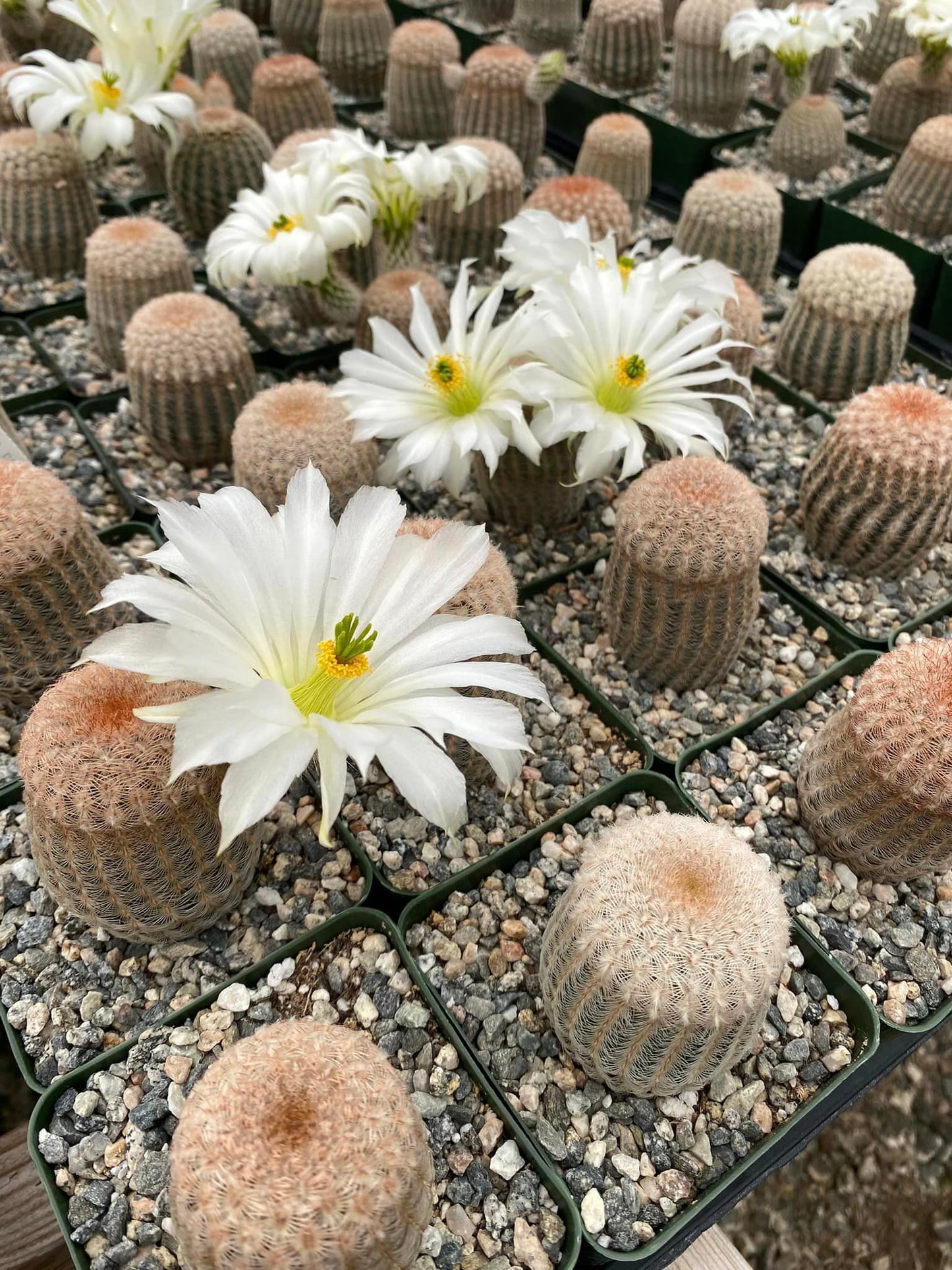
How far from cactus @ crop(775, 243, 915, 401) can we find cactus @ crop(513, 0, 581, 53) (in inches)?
69.5

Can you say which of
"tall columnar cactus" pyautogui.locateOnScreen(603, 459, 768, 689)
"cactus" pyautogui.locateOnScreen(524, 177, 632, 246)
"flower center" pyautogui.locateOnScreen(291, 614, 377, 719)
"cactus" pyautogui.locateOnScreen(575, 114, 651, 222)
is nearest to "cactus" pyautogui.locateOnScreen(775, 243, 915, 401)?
"cactus" pyautogui.locateOnScreen(524, 177, 632, 246)

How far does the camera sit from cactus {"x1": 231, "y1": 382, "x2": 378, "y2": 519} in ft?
4.84

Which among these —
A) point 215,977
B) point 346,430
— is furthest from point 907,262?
point 215,977

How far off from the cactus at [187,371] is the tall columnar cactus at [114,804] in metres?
0.83

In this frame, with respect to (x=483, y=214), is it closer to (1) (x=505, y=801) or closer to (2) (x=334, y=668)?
(1) (x=505, y=801)

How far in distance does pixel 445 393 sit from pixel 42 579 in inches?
25.6

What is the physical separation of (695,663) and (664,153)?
1965 mm

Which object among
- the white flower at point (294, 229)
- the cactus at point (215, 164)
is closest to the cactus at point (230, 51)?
the cactus at point (215, 164)

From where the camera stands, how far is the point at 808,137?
2.64 m

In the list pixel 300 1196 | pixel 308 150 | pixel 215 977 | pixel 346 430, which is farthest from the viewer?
pixel 308 150

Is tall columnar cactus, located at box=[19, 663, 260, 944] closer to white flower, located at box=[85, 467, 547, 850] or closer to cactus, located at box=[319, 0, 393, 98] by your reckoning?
white flower, located at box=[85, 467, 547, 850]

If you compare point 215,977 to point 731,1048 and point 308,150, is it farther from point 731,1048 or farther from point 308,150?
point 308,150

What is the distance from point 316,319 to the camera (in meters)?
2.27

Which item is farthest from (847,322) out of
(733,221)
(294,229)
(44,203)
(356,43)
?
(356,43)
